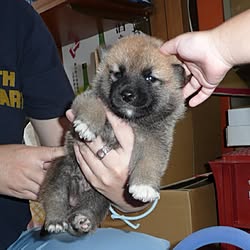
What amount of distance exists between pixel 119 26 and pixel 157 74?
1.40 metres

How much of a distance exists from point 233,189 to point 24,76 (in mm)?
953

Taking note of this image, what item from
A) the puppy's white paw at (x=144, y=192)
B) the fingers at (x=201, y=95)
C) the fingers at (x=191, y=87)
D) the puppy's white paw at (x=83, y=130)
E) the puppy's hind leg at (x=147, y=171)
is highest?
the fingers at (x=191, y=87)

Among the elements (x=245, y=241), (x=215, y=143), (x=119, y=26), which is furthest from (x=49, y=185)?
(x=119, y=26)

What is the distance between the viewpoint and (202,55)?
1.11 m

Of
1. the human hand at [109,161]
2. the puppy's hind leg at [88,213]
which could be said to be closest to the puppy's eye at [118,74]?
the human hand at [109,161]

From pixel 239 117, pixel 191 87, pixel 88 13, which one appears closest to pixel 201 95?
pixel 191 87

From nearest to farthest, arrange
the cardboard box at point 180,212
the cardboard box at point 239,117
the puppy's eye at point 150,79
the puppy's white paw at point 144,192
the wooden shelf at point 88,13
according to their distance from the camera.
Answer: the puppy's white paw at point 144,192
the puppy's eye at point 150,79
the cardboard box at point 180,212
the cardboard box at point 239,117
the wooden shelf at point 88,13

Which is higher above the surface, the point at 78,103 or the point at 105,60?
the point at 105,60

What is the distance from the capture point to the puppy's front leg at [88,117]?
3.83 feet

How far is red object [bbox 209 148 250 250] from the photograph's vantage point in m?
1.82

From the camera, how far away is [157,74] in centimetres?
124

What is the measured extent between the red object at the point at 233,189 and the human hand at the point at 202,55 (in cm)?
67

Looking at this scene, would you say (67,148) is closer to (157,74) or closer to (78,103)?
(78,103)

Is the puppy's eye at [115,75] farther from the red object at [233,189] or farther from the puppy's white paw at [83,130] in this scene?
the red object at [233,189]
